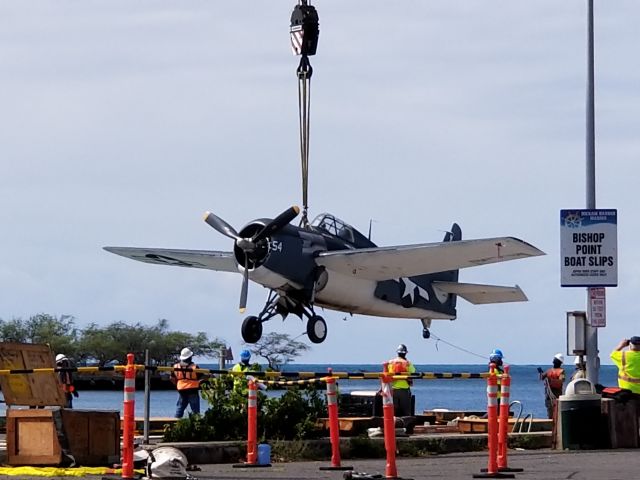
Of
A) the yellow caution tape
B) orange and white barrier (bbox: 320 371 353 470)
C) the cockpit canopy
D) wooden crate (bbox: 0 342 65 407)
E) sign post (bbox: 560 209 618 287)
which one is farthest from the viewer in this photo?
the cockpit canopy

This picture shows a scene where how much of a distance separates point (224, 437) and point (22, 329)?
8186 cm

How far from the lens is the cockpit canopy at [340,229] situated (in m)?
35.7

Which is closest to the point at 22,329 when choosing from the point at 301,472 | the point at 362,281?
the point at 362,281

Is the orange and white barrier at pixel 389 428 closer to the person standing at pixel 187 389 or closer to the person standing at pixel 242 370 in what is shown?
the person standing at pixel 242 370

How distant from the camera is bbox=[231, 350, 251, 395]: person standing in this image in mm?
19969

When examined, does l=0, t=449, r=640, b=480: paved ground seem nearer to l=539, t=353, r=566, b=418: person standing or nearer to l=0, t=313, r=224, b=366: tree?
l=539, t=353, r=566, b=418: person standing

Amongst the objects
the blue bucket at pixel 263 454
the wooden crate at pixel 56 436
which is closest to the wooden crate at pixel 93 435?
the wooden crate at pixel 56 436

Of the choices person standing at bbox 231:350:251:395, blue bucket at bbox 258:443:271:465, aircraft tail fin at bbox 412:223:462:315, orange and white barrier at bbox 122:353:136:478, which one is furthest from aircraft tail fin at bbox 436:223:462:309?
orange and white barrier at bbox 122:353:136:478

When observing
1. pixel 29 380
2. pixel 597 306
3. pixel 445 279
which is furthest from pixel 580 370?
pixel 445 279

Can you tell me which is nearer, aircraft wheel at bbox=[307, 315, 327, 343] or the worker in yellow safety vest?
the worker in yellow safety vest

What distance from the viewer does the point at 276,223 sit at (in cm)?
3253

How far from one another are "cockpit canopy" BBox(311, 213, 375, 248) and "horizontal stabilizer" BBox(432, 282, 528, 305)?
14.8 feet

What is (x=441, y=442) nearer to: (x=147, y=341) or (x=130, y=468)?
(x=130, y=468)

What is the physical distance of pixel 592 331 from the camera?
71.7 ft
